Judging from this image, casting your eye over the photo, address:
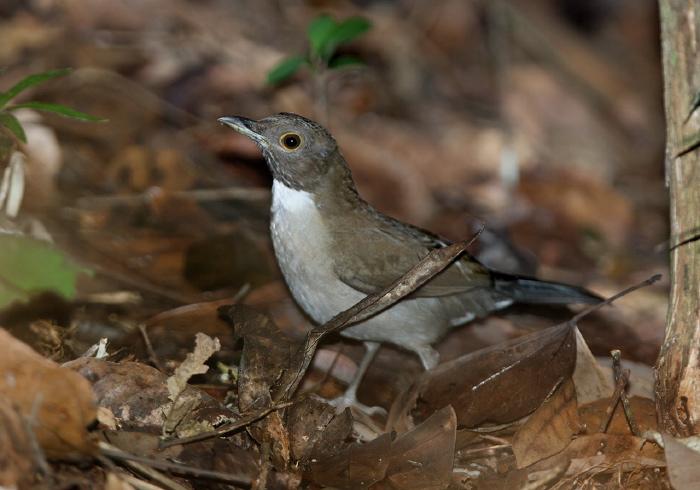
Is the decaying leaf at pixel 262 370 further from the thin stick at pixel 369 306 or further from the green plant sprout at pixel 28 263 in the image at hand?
the green plant sprout at pixel 28 263

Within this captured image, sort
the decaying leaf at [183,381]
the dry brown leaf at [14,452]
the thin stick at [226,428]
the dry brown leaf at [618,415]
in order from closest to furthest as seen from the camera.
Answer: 1. the dry brown leaf at [14,452]
2. the thin stick at [226,428]
3. the decaying leaf at [183,381]
4. the dry brown leaf at [618,415]

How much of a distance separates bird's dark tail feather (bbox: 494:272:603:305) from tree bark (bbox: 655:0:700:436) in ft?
5.59

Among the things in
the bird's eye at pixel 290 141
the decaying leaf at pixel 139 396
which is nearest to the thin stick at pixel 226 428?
the decaying leaf at pixel 139 396

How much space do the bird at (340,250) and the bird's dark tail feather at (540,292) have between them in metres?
0.31

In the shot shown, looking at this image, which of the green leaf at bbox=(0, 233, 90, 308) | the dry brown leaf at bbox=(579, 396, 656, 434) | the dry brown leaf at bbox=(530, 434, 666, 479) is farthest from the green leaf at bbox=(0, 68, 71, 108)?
the dry brown leaf at bbox=(579, 396, 656, 434)

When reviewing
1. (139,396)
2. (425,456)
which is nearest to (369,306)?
(425,456)

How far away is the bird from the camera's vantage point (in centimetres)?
494

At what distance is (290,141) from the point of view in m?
5.16

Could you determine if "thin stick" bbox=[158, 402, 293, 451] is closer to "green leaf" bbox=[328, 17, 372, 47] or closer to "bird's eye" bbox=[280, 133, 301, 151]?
"bird's eye" bbox=[280, 133, 301, 151]

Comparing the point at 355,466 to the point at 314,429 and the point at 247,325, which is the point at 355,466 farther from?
the point at 247,325

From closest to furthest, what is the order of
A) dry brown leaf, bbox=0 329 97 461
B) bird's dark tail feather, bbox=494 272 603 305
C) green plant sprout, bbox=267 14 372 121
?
1. dry brown leaf, bbox=0 329 97 461
2. bird's dark tail feather, bbox=494 272 603 305
3. green plant sprout, bbox=267 14 372 121

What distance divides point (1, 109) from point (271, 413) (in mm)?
2182

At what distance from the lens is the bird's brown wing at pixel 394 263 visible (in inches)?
196

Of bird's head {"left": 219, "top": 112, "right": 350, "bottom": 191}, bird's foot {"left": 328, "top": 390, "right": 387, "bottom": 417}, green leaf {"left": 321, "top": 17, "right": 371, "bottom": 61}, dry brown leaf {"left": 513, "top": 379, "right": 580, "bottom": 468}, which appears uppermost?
green leaf {"left": 321, "top": 17, "right": 371, "bottom": 61}
